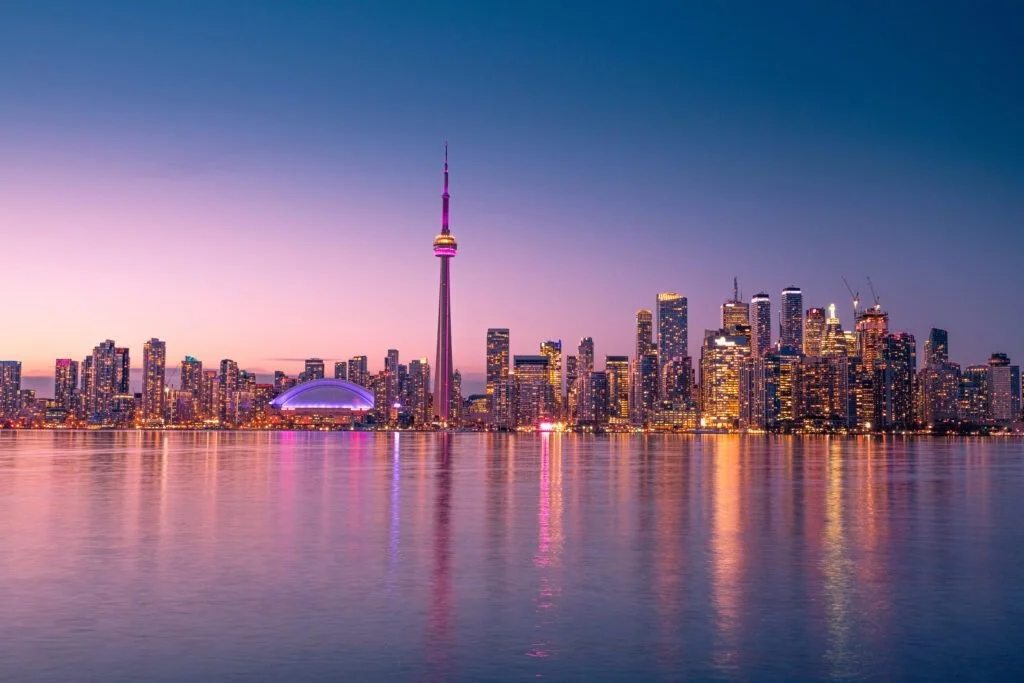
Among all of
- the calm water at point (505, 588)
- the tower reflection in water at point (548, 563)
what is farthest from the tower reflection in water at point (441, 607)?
Answer: the tower reflection in water at point (548, 563)

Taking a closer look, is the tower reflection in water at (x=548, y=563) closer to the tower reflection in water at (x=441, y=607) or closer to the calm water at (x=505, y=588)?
the calm water at (x=505, y=588)

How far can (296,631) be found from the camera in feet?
68.3

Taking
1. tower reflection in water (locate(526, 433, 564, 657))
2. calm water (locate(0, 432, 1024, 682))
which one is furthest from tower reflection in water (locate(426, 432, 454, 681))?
tower reflection in water (locate(526, 433, 564, 657))

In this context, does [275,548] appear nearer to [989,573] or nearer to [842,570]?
[842,570]

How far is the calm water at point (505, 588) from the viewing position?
725 inches

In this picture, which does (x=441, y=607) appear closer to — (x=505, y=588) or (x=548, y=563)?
(x=505, y=588)

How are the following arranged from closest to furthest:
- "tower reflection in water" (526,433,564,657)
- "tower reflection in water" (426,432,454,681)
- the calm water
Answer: "tower reflection in water" (426,432,454,681) → the calm water → "tower reflection in water" (526,433,564,657)

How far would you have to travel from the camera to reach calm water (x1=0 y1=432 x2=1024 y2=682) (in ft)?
60.4

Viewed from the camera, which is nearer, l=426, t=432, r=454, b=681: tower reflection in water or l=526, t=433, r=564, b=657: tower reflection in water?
l=426, t=432, r=454, b=681: tower reflection in water

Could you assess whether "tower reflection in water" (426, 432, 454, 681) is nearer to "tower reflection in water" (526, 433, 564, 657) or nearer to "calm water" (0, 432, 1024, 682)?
"calm water" (0, 432, 1024, 682)

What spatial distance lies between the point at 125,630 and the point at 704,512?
32.7m

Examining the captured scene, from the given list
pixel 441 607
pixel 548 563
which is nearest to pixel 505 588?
pixel 441 607

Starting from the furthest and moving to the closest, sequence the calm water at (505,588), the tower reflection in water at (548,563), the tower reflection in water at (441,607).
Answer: the tower reflection in water at (548,563) < the calm water at (505,588) < the tower reflection in water at (441,607)

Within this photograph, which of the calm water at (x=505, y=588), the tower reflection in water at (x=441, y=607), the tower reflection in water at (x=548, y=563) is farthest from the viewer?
the tower reflection in water at (x=548, y=563)
